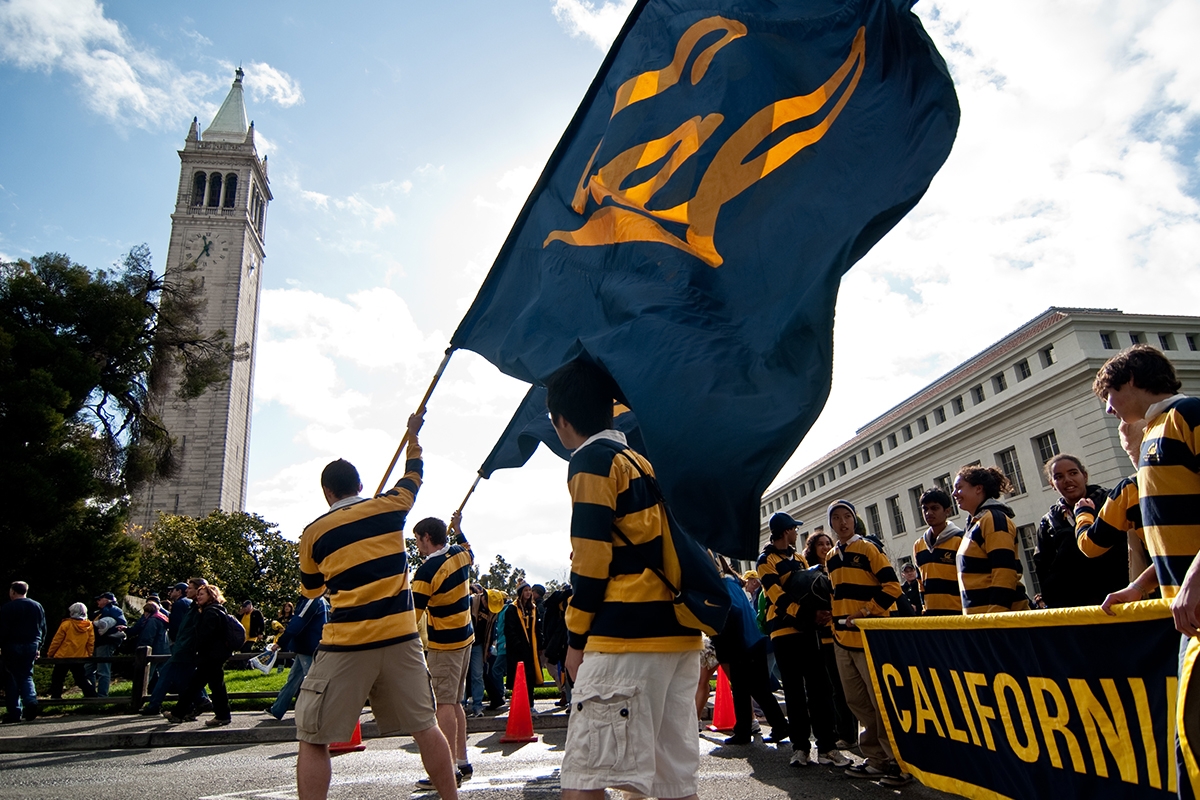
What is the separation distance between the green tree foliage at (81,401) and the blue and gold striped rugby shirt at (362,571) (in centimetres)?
1809

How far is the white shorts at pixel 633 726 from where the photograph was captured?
222 centimetres

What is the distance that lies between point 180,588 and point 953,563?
14286 mm

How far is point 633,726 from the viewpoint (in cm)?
229

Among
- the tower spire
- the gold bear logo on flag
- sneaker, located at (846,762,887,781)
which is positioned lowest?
sneaker, located at (846,762,887,781)

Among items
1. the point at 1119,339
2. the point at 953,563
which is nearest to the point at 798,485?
the point at 1119,339

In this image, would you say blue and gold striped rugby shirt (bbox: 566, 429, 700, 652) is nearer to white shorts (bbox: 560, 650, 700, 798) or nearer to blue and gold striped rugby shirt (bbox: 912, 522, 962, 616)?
white shorts (bbox: 560, 650, 700, 798)

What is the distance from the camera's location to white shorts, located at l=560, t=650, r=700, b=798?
2.22 metres

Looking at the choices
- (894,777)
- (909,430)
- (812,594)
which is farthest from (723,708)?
(909,430)

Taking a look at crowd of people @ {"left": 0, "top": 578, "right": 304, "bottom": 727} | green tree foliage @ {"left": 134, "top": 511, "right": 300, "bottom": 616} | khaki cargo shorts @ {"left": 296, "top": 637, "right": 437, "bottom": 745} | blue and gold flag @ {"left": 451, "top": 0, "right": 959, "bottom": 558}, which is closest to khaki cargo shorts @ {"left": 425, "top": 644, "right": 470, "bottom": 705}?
khaki cargo shorts @ {"left": 296, "top": 637, "right": 437, "bottom": 745}

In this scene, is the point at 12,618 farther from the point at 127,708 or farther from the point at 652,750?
the point at 652,750

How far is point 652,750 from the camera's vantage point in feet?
7.47

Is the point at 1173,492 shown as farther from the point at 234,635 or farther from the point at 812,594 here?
the point at 234,635

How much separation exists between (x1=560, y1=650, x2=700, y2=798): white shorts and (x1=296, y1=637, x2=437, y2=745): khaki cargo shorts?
70.9 inches

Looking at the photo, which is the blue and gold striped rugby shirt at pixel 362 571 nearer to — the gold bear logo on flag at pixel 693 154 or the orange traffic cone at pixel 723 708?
the gold bear logo on flag at pixel 693 154
